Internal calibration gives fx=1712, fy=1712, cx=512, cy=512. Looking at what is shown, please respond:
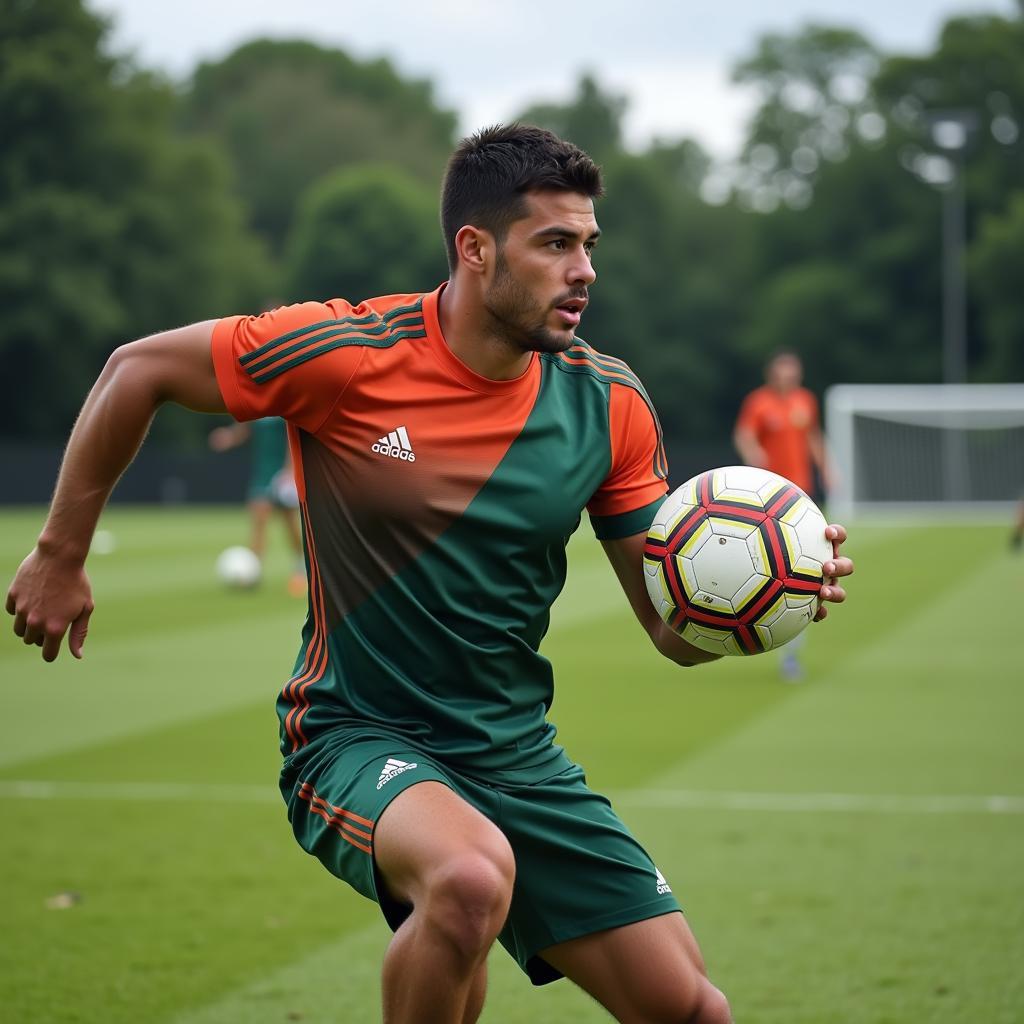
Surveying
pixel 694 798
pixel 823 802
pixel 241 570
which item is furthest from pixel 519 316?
pixel 241 570

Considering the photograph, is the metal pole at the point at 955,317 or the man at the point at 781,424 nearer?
the man at the point at 781,424

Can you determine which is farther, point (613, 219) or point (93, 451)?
point (613, 219)

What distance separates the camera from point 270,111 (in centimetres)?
6950

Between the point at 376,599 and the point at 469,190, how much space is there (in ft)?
3.19

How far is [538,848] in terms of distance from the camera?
12.4 ft

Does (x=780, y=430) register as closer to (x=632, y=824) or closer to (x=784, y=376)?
(x=784, y=376)

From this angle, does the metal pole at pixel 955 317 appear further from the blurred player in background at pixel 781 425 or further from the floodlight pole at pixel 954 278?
the blurred player in background at pixel 781 425

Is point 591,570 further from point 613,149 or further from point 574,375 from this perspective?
point 613,149

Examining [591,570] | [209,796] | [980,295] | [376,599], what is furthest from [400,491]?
[980,295]

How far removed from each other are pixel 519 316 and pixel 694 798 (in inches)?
183

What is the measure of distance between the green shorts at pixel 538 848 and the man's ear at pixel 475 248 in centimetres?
110

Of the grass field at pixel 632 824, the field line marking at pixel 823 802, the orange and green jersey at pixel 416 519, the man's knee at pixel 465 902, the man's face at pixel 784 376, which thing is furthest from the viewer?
the man's face at pixel 784 376

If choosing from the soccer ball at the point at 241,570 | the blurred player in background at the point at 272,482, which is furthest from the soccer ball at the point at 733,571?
the soccer ball at the point at 241,570

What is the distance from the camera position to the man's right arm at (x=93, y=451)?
12.7ft
